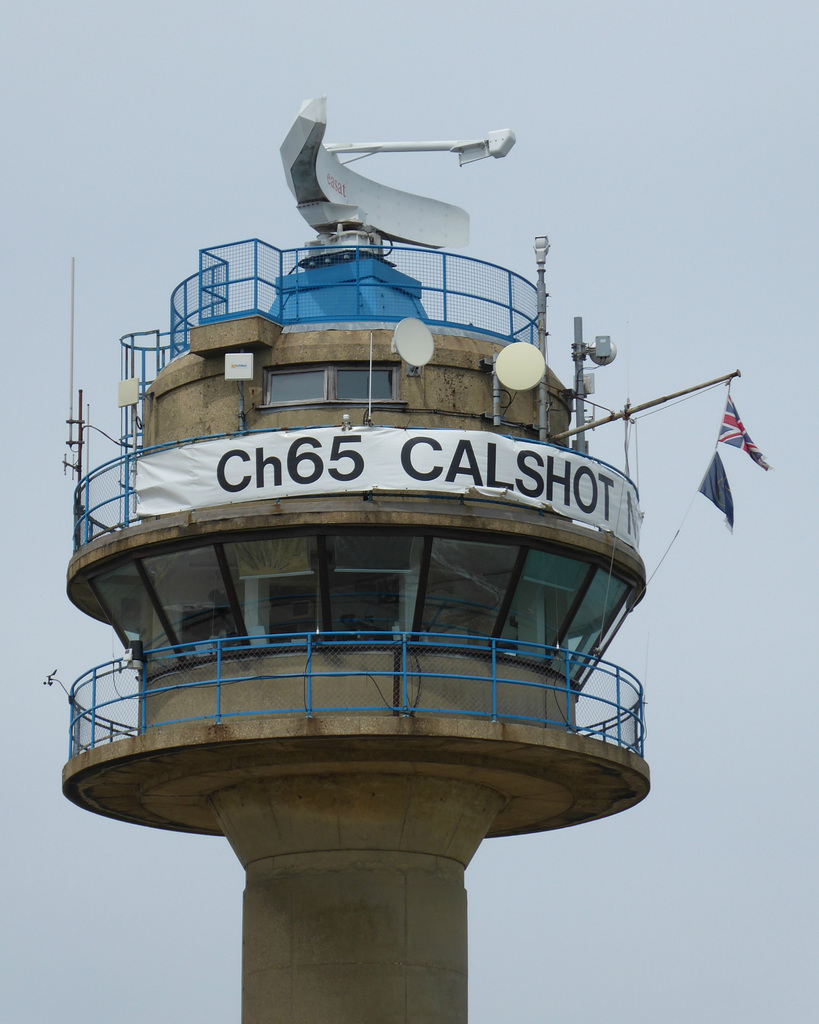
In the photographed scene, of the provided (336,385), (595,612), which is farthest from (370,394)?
(595,612)

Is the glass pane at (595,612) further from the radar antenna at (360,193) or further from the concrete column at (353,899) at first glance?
the radar antenna at (360,193)

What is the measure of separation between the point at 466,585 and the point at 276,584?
3003 millimetres

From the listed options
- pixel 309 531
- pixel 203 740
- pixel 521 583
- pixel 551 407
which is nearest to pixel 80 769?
pixel 203 740

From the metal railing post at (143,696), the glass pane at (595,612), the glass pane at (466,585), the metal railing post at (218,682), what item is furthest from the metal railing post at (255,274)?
the glass pane at (595,612)

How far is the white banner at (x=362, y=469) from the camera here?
33719mm

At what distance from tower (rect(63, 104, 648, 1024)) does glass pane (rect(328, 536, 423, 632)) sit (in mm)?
35

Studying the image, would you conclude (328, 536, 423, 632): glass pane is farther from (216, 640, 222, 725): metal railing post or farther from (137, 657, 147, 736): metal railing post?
(137, 657, 147, 736): metal railing post

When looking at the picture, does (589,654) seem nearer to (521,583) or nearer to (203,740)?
(521,583)

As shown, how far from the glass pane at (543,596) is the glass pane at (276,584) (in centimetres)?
328

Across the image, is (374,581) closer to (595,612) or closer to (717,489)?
(595,612)

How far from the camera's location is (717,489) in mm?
36500

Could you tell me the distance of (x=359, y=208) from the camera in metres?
38.9

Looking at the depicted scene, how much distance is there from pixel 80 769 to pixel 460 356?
9.08 metres

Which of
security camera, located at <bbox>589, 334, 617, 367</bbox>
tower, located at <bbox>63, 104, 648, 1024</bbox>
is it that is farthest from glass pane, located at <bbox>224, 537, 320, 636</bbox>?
security camera, located at <bbox>589, 334, 617, 367</bbox>
